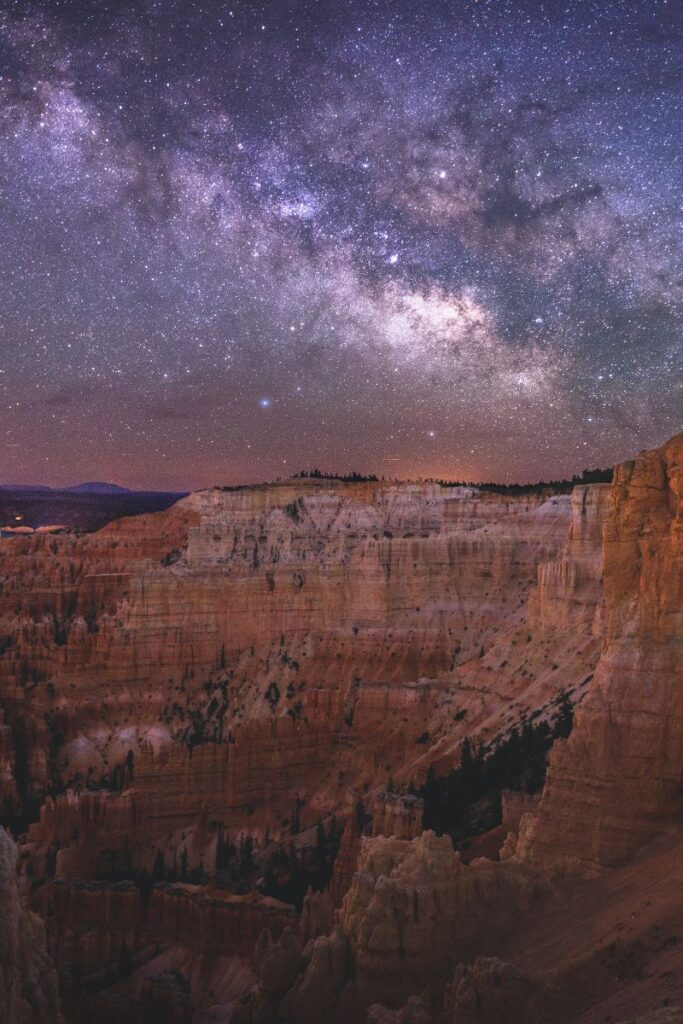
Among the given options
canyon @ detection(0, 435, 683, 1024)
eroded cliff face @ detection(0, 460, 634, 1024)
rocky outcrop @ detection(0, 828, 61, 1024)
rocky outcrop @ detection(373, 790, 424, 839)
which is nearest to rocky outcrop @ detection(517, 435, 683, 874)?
canyon @ detection(0, 435, 683, 1024)

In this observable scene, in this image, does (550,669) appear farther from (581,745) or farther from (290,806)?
(581,745)

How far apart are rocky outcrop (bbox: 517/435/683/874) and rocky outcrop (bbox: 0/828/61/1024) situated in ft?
29.9

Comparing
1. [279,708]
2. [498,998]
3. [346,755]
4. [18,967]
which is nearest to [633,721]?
[498,998]

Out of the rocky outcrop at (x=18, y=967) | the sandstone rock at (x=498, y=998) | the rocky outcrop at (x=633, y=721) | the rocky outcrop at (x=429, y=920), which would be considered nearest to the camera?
the rocky outcrop at (x=18, y=967)

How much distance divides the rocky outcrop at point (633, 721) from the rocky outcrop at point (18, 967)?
9.12 meters

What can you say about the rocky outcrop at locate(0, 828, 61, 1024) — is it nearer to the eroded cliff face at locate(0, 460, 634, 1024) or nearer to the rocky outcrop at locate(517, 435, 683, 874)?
the eroded cliff face at locate(0, 460, 634, 1024)

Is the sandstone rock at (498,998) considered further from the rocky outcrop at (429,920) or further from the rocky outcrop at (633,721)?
the rocky outcrop at (633,721)

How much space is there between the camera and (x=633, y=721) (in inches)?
717

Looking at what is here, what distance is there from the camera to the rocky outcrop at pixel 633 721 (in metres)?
17.5

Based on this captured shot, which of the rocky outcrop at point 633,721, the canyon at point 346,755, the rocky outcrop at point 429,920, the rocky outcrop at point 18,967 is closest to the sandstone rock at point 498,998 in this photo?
the canyon at point 346,755

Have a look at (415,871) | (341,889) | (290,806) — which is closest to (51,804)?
(290,806)

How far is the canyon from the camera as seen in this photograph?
16.2 meters

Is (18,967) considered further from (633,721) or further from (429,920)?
(633,721)

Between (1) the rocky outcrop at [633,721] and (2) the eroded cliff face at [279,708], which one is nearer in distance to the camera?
(1) the rocky outcrop at [633,721]
